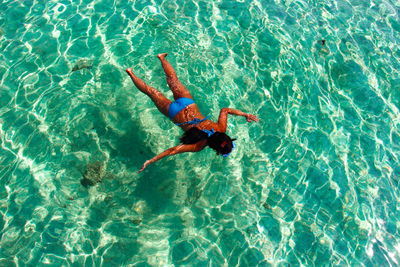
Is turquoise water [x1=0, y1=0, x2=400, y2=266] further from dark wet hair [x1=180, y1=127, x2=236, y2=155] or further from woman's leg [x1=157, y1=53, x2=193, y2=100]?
dark wet hair [x1=180, y1=127, x2=236, y2=155]

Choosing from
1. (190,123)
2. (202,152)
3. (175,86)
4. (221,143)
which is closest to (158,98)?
(175,86)

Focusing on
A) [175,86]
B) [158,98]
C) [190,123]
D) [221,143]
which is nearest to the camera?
[221,143]

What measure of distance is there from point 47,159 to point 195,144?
3026mm

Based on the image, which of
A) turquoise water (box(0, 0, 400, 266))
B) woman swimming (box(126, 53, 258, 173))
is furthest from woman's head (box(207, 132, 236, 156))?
turquoise water (box(0, 0, 400, 266))

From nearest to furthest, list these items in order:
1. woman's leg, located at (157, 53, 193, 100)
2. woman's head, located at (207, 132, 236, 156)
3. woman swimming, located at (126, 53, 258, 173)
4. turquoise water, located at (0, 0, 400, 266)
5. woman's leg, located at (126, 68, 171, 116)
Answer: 1. woman's head, located at (207, 132, 236, 156)
2. woman swimming, located at (126, 53, 258, 173)
3. turquoise water, located at (0, 0, 400, 266)
4. woman's leg, located at (126, 68, 171, 116)
5. woman's leg, located at (157, 53, 193, 100)

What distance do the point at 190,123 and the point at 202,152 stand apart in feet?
3.11

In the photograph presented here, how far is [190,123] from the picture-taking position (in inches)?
219

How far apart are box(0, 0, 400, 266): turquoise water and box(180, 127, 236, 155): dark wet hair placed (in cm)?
101

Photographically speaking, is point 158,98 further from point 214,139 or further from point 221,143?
point 221,143

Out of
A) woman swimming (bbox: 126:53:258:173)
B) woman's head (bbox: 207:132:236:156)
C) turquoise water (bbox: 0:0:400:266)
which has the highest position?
woman's head (bbox: 207:132:236:156)

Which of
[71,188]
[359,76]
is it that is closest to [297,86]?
[359,76]

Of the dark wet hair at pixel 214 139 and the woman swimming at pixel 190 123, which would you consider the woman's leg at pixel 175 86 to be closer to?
the woman swimming at pixel 190 123

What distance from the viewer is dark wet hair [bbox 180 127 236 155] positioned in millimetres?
4754

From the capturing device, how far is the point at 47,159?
6.00 m
